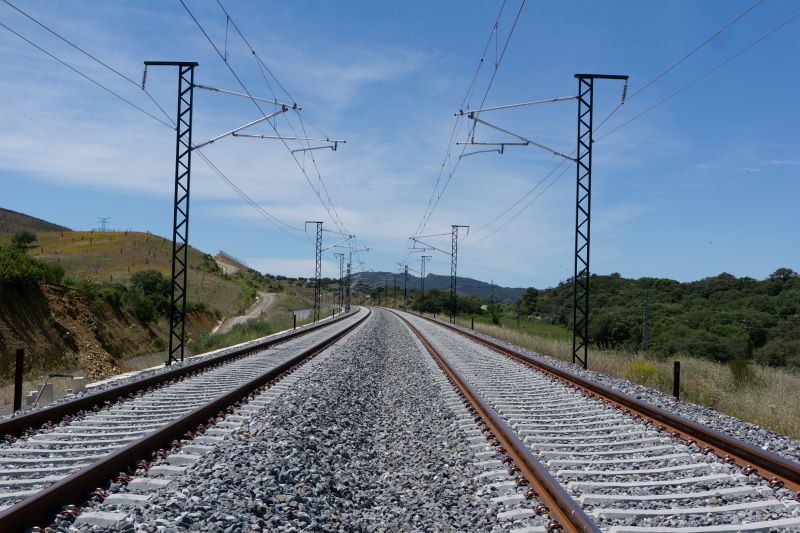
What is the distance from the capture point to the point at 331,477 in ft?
23.9

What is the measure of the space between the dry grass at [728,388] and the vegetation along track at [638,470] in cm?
252

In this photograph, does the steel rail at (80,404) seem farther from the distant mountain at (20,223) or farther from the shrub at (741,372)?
the distant mountain at (20,223)

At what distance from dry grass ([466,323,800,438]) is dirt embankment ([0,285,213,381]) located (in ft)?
62.9

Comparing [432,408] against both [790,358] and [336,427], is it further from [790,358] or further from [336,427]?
[790,358]

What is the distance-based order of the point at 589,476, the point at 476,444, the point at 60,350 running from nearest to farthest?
the point at 589,476 → the point at 476,444 → the point at 60,350

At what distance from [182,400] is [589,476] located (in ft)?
24.6

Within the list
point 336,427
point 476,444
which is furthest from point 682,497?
point 336,427

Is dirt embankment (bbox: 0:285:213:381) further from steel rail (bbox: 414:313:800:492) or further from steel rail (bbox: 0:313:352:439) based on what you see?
steel rail (bbox: 414:313:800:492)

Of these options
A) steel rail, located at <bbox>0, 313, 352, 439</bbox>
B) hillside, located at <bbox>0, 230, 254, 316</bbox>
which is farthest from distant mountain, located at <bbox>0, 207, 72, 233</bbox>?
steel rail, located at <bbox>0, 313, 352, 439</bbox>

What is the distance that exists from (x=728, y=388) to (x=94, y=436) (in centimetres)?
1350

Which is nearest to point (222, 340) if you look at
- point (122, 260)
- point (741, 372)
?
point (741, 372)

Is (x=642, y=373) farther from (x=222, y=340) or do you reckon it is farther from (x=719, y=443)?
(x=222, y=340)

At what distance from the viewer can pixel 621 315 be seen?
4850 centimetres

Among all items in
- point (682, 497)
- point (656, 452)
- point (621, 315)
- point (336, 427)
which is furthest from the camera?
point (621, 315)
